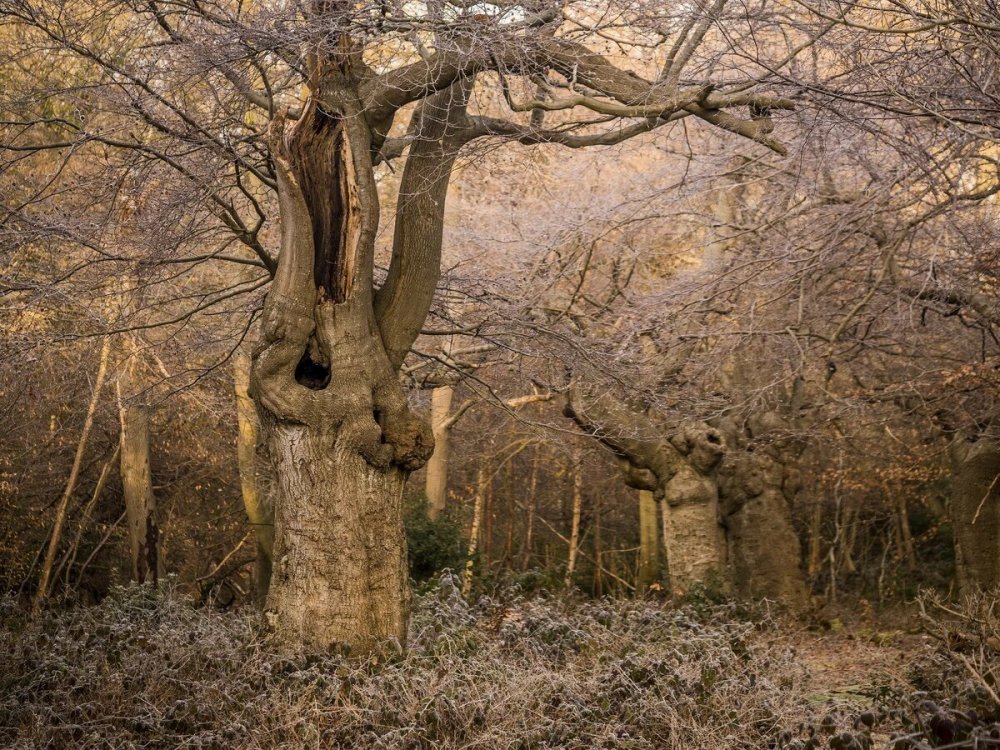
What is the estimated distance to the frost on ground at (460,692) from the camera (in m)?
5.60

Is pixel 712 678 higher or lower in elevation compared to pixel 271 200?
lower

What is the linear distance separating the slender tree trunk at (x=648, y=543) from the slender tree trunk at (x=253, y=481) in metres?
7.23

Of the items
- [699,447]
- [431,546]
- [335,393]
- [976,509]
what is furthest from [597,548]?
[335,393]

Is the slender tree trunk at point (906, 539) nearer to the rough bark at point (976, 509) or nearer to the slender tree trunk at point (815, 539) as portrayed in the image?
the slender tree trunk at point (815, 539)

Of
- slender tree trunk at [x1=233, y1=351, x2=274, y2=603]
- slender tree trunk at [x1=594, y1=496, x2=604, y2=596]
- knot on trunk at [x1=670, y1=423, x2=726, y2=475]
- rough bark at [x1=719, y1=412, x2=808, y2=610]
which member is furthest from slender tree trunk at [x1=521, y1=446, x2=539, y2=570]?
slender tree trunk at [x1=233, y1=351, x2=274, y2=603]

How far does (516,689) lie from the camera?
20.1ft

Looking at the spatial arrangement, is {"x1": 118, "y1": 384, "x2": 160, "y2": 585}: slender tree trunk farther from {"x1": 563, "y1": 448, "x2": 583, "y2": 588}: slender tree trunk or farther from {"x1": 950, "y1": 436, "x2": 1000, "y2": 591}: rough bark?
{"x1": 950, "y1": 436, "x2": 1000, "y2": 591}: rough bark

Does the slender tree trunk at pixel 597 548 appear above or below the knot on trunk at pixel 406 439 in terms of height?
below

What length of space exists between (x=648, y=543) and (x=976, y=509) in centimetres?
695

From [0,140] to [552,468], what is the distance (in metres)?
15.0

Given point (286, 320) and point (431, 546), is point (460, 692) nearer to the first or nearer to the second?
point (286, 320)

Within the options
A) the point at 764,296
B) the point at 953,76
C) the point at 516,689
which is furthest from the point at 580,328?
the point at 516,689

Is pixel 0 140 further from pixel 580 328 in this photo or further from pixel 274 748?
pixel 580 328

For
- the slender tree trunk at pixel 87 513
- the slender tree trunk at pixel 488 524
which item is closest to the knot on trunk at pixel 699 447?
the slender tree trunk at pixel 488 524
